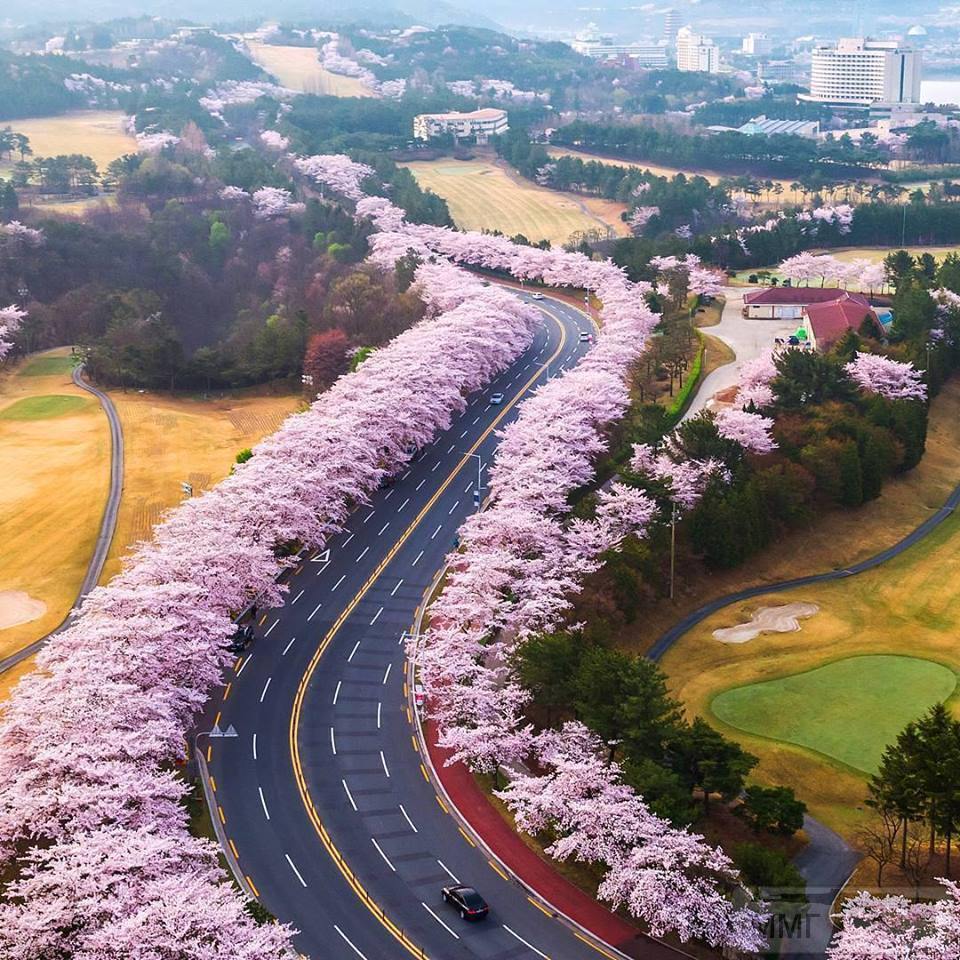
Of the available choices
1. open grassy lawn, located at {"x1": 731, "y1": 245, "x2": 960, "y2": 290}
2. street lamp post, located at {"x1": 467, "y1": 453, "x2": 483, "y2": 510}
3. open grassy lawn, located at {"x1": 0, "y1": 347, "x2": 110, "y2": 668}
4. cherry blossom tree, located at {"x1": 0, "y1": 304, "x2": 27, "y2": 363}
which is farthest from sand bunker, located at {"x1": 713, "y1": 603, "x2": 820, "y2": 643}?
open grassy lawn, located at {"x1": 731, "y1": 245, "x2": 960, "y2": 290}

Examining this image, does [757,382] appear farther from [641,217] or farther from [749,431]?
[641,217]

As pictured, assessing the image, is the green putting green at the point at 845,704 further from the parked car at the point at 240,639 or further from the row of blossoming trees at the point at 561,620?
the parked car at the point at 240,639

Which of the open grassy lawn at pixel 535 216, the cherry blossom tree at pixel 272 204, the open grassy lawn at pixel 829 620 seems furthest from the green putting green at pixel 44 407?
the open grassy lawn at pixel 535 216

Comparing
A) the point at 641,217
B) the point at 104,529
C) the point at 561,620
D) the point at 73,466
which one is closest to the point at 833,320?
the point at 561,620

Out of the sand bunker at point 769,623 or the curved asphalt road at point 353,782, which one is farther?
the sand bunker at point 769,623

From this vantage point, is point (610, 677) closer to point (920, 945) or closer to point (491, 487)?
point (920, 945)
